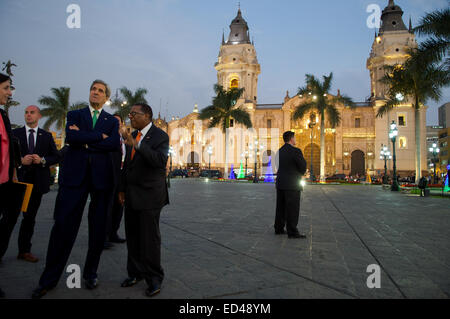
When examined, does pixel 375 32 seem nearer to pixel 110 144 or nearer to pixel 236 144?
pixel 236 144

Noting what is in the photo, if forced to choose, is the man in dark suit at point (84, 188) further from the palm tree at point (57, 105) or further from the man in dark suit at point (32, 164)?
the palm tree at point (57, 105)

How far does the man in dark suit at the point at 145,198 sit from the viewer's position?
8.85 feet

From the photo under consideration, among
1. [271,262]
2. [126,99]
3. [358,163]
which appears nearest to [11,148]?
[271,262]

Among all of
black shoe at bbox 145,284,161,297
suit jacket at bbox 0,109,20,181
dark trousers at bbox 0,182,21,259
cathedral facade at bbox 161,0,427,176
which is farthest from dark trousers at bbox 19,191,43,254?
cathedral facade at bbox 161,0,427,176

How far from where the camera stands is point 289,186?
203 inches

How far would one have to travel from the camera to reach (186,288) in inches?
107

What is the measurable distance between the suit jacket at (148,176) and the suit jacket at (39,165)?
1.74 m

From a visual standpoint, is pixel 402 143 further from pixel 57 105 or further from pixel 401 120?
pixel 57 105

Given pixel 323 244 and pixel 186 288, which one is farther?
pixel 323 244

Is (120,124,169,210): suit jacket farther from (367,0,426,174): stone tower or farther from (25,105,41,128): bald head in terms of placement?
(367,0,426,174): stone tower

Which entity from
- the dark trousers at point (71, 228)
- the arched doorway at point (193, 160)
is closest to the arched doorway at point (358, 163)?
the arched doorway at point (193, 160)

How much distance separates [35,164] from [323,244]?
13.7ft
